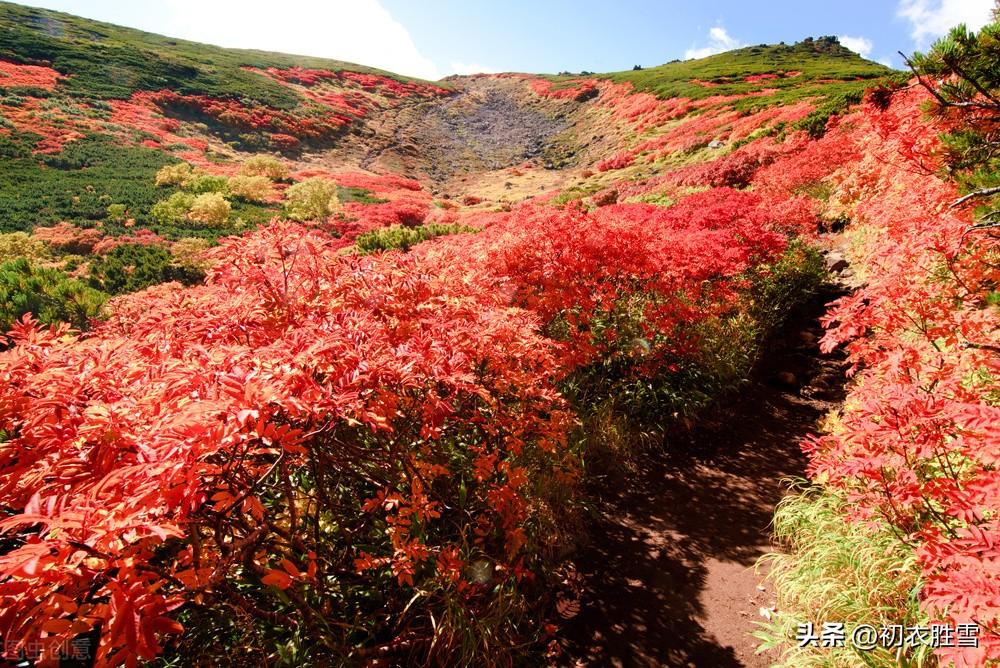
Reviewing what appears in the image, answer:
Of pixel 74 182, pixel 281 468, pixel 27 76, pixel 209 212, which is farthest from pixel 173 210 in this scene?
pixel 27 76

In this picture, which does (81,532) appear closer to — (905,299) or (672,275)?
(905,299)

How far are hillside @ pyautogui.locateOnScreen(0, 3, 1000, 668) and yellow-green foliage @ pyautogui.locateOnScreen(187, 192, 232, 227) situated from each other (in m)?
5.85

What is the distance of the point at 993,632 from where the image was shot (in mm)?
1884

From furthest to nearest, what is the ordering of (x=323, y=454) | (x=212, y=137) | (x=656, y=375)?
(x=212, y=137) < (x=656, y=375) < (x=323, y=454)

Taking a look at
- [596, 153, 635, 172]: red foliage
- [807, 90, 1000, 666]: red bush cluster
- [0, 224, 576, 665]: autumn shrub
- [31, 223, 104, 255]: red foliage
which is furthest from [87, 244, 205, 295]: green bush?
[596, 153, 635, 172]: red foliage

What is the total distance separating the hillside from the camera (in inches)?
75.0

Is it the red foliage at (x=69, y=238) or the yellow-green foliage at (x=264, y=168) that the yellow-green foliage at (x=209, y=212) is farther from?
the yellow-green foliage at (x=264, y=168)

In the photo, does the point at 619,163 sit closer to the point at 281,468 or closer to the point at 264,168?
the point at 264,168

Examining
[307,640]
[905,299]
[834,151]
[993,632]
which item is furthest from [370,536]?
[834,151]

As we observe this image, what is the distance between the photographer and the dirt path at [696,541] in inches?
144

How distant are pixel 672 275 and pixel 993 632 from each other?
5167mm

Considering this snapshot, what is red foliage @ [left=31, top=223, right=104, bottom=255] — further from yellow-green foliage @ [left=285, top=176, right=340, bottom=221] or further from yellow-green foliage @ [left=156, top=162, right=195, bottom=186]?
yellow-green foliage @ [left=285, top=176, right=340, bottom=221]

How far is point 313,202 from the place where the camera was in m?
19.0

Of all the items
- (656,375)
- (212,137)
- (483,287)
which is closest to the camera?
(483,287)
